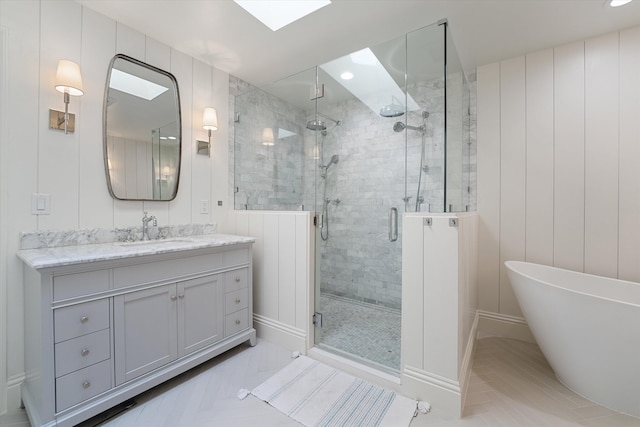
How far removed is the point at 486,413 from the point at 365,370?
27.9 inches

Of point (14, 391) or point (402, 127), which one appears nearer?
point (14, 391)

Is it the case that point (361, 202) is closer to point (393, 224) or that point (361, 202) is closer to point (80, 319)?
point (393, 224)

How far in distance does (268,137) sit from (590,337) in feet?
9.14

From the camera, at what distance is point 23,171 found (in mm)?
1589

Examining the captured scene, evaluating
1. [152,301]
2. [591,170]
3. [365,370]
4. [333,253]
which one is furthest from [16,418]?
[591,170]

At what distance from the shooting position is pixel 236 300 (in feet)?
6.97

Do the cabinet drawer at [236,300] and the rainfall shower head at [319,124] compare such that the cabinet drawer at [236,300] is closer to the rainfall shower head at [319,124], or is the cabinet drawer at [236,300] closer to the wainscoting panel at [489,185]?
the rainfall shower head at [319,124]

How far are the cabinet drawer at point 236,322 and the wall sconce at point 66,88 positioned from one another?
5.51 ft

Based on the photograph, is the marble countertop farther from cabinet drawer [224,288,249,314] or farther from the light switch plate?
cabinet drawer [224,288,249,314]

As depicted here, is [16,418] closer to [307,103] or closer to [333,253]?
[333,253]

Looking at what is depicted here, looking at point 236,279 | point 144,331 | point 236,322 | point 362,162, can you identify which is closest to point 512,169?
point 362,162

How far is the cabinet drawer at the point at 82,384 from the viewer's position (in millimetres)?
1288

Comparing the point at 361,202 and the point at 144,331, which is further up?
the point at 361,202

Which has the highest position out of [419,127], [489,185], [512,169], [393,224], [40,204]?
[419,127]
